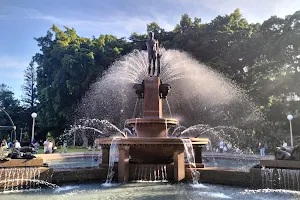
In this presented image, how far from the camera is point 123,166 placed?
344 inches

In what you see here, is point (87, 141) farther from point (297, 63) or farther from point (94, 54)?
point (297, 63)

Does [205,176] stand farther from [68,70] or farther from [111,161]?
[68,70]

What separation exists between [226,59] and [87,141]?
1805 cm

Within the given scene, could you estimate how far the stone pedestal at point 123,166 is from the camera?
8.73m

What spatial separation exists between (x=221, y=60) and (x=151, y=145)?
20.6 m

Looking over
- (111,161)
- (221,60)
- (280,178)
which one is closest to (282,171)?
(280,178)

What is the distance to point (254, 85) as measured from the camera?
92.4ft

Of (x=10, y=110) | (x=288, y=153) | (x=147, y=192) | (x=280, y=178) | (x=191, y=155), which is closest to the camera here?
(x=147, y=192)

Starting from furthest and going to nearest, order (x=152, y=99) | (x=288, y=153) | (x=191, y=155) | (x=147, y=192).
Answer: (x=152, y=99) → (x=191, y=155) → (x=288, y=153) → (x=147, y=192)

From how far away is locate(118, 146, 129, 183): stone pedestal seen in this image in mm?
8727

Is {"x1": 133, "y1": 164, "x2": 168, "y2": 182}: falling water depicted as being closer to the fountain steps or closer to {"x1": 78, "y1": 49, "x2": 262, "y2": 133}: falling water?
the fountain steps

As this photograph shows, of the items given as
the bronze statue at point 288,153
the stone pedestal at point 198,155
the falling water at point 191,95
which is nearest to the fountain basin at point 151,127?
the stone pedestal at point 198,155

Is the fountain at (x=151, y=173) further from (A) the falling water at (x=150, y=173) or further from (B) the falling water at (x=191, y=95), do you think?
(B) the falling water at (x=191, y=95)

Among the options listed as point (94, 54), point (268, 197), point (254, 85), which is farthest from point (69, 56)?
point (268, 197)
